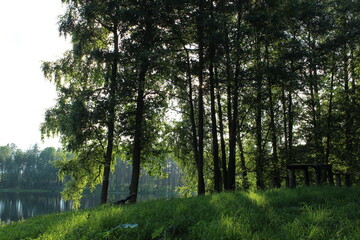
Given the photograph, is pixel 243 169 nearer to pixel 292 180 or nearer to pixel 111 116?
pixel 292 180

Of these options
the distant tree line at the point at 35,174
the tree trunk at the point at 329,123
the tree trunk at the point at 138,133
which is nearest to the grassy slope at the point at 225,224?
the tree trunk at the point at 138,133

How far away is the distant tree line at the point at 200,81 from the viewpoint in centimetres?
1331

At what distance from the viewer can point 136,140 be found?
1462 cm

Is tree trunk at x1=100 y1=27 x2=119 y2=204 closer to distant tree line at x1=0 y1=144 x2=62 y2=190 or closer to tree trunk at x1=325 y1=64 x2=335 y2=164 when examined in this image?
tree trunk at x1=325 y1=64 x2=335 y2=164

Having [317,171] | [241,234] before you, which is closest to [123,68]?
[317,171]

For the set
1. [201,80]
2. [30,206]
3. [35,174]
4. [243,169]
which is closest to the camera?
[201,80]

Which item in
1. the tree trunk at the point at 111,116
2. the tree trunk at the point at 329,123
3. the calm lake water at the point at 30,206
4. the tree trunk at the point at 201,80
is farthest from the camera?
the calm lake water at the point at 30,206

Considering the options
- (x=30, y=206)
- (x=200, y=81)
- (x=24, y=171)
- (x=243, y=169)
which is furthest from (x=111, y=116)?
(x=24, y=171)

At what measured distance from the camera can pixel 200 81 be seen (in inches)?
548

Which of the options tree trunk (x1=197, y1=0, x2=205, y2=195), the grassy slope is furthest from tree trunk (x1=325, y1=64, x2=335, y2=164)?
the grassy slope

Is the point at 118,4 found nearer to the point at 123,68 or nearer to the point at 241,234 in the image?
the point at 123,68

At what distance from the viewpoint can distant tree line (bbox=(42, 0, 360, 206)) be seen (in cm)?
1331

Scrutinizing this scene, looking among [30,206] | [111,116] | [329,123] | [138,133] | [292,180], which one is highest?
[111,116]

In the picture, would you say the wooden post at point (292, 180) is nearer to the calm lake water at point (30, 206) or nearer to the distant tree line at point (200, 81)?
the distant tree line at point (200, 81)
